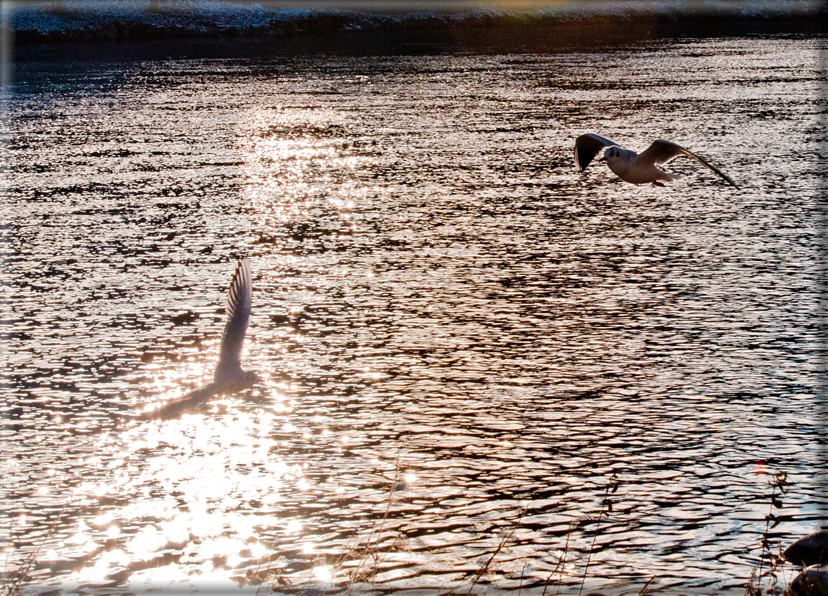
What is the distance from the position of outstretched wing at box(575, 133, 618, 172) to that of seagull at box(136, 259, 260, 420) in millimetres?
7642

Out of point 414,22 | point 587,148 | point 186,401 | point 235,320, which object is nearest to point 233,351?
point 235,320

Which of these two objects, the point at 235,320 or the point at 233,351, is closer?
the point at 235,320

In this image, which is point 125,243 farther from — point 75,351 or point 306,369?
point 306,369

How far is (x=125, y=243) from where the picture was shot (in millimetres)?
26734

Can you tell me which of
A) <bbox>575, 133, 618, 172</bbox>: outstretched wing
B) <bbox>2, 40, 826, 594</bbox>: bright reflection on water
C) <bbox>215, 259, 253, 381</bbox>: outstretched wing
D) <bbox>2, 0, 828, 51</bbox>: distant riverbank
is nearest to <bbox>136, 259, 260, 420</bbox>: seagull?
<bbox>215, 259, 253, 381</bbox>: outstretched wing

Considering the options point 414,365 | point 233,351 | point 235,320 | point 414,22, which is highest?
point 414,22

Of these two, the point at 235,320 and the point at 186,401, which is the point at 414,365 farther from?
the point at 186,401

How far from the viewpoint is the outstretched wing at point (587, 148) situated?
16797mm

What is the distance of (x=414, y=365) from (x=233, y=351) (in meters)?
7.30

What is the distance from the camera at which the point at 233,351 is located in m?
11.2

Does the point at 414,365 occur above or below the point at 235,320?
below

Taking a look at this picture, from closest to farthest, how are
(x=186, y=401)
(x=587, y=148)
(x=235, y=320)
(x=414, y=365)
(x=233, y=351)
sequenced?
(x=186, y=401), (x=235, y=320), (x=233, y=351), (x=587, y=148), (x=414, y=365)

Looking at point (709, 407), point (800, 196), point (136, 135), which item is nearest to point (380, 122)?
point (136, 135)

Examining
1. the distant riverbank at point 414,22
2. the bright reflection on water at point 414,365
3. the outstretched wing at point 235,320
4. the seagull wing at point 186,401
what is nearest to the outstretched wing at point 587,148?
the bright reflection on water at point 414,365
